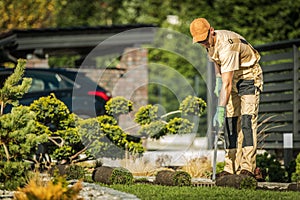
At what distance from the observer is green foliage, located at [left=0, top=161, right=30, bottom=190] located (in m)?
7.19

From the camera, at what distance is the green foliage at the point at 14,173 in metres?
7.19

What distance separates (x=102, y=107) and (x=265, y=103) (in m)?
2.74

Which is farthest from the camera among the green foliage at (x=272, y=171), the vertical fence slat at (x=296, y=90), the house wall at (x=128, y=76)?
the house wall at (x=128, y=76)

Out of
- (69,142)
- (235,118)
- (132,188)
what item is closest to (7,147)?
(132,188)

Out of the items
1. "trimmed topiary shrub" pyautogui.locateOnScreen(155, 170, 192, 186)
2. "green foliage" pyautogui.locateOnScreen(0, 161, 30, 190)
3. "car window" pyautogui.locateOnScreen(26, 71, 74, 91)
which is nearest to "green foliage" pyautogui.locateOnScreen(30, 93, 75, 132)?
"trimmed topiary shrub" pyautogui.locateOnScreen(155, 170, 192, 186)

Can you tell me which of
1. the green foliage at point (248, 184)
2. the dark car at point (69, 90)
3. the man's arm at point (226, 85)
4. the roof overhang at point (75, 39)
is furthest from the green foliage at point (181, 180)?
the roof overhang at point (75, 39)

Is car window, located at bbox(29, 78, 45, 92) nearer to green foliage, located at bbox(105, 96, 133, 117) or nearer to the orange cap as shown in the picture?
green foliage, located at bbox(105, 96, 133, 117)

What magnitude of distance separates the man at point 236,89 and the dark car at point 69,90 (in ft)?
11.6

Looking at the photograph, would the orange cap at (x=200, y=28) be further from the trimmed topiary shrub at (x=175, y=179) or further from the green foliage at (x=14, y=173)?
the green foliage at (x=14, y=173)

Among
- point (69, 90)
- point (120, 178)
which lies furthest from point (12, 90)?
point (69, 90)

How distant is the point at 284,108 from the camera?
1166 centimetres

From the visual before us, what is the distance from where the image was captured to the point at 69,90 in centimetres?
1243

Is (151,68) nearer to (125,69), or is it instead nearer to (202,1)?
(202,1)

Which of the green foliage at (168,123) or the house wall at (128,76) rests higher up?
the house wall at (128,76)
